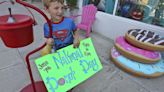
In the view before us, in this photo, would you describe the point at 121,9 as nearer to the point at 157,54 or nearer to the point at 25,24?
the point at 157,54

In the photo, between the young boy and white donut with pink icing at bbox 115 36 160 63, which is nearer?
the young boy

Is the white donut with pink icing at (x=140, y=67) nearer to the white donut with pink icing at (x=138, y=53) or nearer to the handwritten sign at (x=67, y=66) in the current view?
the white donut with pink icing at (x=138, y=53)

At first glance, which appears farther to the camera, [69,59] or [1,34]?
[69,59]

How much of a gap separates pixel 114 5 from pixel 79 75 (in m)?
2.82

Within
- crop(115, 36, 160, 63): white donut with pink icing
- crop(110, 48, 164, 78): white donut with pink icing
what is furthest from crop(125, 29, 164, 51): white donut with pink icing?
crop(110, 48, 164, 78): white donut with pink icing

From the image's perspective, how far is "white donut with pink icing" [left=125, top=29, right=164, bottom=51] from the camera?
2.58 meters

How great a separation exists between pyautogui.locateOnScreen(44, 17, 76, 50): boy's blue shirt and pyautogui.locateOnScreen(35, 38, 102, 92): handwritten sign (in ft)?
0.48

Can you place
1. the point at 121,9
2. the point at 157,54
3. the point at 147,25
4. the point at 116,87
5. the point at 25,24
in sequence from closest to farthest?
the point at 25,24, the point at 116,87, the point at 157,54, the point at 147,25, the point at 121,9

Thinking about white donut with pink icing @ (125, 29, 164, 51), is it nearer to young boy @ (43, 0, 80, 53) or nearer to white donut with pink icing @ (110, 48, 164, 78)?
white donut with pink icing @ (110, 48, 164, 78)

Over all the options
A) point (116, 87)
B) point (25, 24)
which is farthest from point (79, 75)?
point (116, 87)

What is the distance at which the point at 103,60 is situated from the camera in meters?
3.11

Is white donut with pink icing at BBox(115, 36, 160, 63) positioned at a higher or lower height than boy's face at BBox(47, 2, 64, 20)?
lower

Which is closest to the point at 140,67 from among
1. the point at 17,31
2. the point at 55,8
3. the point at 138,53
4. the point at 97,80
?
the point at 138,53

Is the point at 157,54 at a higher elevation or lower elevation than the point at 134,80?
higher
